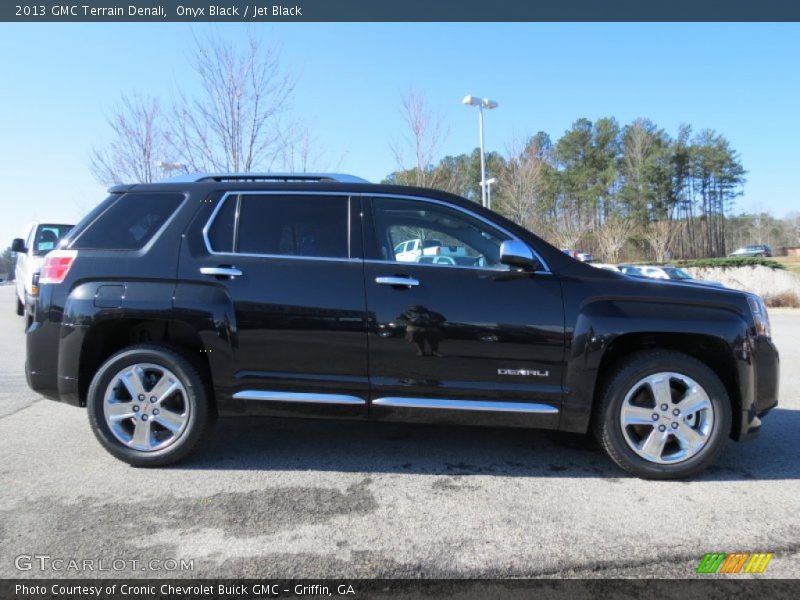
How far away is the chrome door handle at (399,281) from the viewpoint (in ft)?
11.2

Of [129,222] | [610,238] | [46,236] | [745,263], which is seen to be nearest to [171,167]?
[46,236]

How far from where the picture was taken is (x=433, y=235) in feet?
12.4

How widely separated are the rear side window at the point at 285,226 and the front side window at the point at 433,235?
30 centimetres

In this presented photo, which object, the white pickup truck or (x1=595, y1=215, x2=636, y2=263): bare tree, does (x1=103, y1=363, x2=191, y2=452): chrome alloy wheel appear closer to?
the white pickup truck

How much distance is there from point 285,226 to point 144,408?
1582 mm

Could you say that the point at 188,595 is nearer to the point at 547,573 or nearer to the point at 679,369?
the point at 547,573

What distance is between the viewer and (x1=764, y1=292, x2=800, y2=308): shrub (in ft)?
58.1

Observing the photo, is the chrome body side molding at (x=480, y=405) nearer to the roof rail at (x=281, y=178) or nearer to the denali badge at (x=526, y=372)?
the denali badge at (x=526, y=372)

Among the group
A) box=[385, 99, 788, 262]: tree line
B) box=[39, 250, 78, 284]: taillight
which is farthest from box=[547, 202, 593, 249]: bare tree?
box=[39, 250, 78, 284]: taillight

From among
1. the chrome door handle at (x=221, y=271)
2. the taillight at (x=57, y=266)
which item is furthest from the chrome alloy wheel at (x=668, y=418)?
the taillight at (x=57, y=266)

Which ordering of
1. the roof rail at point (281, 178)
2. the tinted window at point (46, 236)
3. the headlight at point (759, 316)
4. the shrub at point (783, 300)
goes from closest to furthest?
the headlight at point (759, 316), the roof rail at point (281, 178), the tinted window at point (46, 236), the shrub at point (783, 300)

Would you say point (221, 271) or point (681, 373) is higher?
point (221, 271)

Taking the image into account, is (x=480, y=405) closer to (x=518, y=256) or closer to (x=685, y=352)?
(x=518, y=256)

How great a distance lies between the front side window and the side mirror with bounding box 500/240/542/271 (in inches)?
6.7
